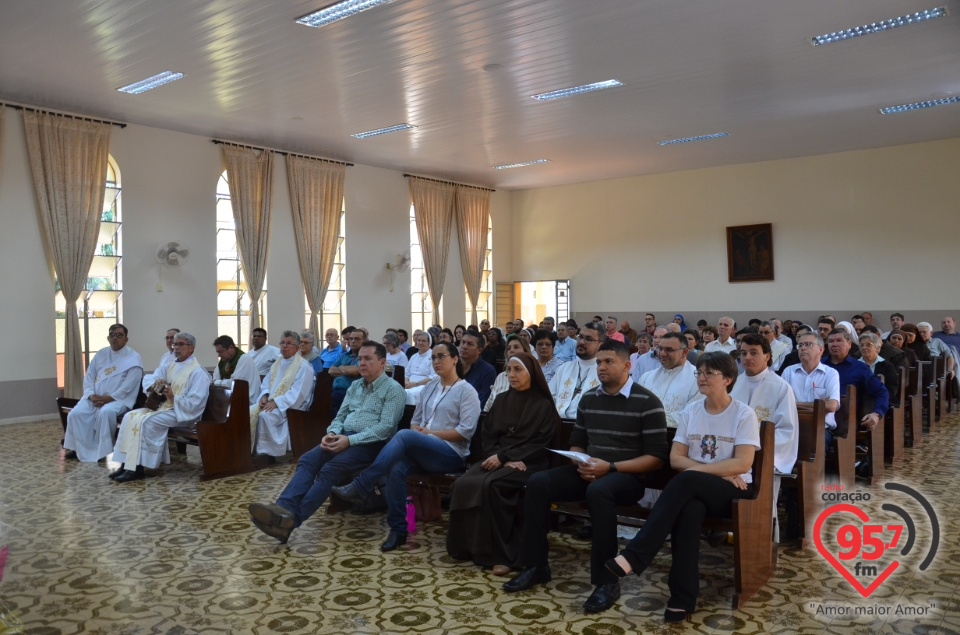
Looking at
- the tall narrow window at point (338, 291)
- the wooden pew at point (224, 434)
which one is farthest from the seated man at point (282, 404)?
the tall narrow window at point (338, 291)

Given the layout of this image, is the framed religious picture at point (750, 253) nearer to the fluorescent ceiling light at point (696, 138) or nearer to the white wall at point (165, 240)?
the fluorescent ceiling light at point (696, 138)

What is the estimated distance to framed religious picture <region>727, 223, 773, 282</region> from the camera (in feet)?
46.6

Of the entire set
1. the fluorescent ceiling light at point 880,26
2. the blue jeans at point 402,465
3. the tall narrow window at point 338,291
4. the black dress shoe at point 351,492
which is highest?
the fluorescent ceiling light at point 880,26

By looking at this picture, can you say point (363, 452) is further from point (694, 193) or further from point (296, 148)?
point (694, 193)

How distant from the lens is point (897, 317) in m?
11.0

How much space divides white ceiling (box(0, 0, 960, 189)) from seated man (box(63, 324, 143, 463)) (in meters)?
3.03

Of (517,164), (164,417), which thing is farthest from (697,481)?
(517,164)

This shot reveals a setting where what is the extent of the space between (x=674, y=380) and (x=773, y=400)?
0.89 meters

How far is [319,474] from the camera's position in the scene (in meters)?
5.01

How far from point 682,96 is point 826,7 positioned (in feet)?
9.82

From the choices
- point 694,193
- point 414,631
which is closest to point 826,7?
point 414,631

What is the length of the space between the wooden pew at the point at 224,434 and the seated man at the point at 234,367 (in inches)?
30.2

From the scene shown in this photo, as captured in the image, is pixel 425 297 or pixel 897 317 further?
pixel 425 297

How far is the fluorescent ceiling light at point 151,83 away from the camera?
28.4 ft
